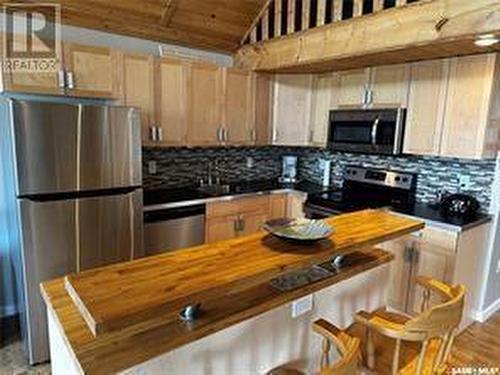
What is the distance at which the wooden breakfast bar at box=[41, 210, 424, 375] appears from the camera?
3.28 feet

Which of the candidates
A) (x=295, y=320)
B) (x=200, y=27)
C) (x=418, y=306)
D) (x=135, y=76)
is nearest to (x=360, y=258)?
(x=295, y=320)

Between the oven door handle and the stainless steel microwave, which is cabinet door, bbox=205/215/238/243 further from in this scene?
the oven door handle

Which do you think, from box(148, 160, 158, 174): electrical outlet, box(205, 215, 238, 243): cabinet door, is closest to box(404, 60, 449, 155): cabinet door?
box(205, 215, 238, 243): cabinet door

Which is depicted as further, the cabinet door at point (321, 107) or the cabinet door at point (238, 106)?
the cabinet door at point (321, 107)

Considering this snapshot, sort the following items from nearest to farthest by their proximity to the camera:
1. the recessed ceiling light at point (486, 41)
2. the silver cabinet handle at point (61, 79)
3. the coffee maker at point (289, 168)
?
the recessed ceiling light at point (486, 41) → the silver cabinet handle at point (61, 79) → the coffee maker at point (289, 168)

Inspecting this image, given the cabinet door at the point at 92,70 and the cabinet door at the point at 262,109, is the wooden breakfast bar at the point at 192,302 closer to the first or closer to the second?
the cabinet door at the point at 92,70

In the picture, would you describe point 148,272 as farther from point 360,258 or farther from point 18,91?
point 18,91

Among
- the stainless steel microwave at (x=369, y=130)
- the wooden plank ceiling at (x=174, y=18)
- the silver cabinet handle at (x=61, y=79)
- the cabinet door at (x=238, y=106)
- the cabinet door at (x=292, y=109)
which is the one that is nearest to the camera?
the silver cabinet handle at (x=61, y=79)

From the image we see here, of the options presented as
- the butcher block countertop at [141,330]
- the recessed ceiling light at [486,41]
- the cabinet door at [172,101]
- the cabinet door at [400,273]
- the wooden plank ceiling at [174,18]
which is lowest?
the cabinet door at [400,273]

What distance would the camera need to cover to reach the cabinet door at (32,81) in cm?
231

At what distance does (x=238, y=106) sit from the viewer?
11.9ft

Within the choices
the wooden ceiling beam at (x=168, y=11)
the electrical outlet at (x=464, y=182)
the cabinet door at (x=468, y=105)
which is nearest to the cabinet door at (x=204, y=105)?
the wooden ceiling beam at (x=168, y=11)

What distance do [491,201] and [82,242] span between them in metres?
3.20

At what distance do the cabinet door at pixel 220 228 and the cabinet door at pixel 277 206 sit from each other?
1.65 ft
